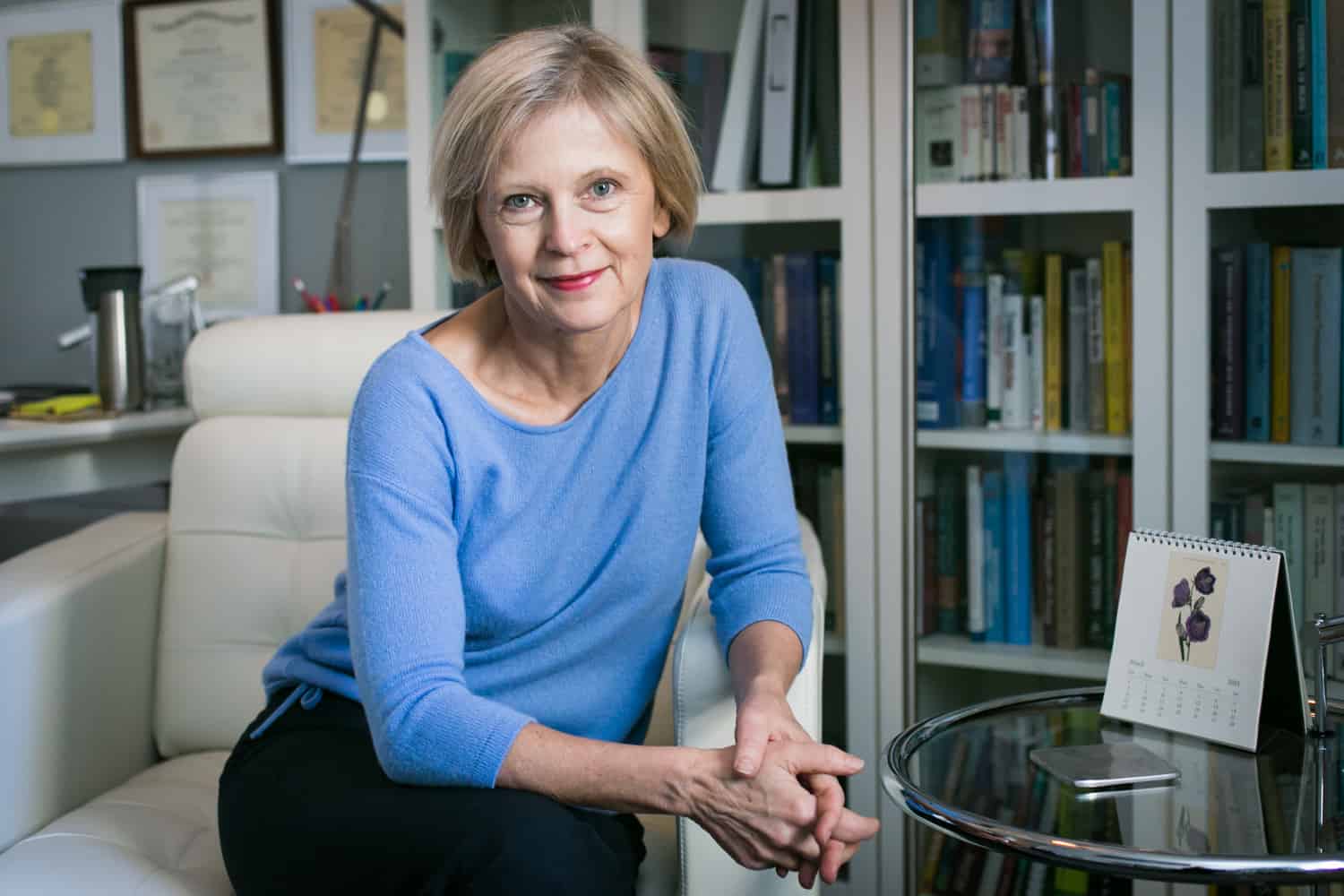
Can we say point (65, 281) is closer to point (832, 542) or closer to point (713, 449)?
point (832, 542)

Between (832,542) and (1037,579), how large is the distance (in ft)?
0.95

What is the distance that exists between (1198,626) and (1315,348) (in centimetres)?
55

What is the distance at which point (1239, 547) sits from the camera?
116cm

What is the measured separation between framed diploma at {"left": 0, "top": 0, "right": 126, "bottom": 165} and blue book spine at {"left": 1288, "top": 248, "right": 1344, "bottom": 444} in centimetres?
217

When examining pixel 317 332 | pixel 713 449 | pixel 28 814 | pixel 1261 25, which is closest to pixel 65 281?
pixel 317 332

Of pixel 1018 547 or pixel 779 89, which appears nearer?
pixel 1018 547

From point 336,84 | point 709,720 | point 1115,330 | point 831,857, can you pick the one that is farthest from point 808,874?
point 336,84

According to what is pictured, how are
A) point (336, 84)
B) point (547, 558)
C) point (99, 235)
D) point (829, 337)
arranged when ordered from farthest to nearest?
point (99, 235) < point (336, 84) < point (829, 337) < point (547, 558)

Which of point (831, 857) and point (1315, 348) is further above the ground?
point (1315, 348)

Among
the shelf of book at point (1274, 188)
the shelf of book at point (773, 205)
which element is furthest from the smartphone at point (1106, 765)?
the shelf of book at point (773, 205)

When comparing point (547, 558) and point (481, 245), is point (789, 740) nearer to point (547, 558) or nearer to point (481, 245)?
point (547, 558)

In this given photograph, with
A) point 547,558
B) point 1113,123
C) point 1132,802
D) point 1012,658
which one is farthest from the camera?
point 1012,658

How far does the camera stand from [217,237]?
8.70 feet

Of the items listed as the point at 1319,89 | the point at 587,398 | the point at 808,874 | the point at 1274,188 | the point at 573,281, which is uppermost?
the point at 1319,89
